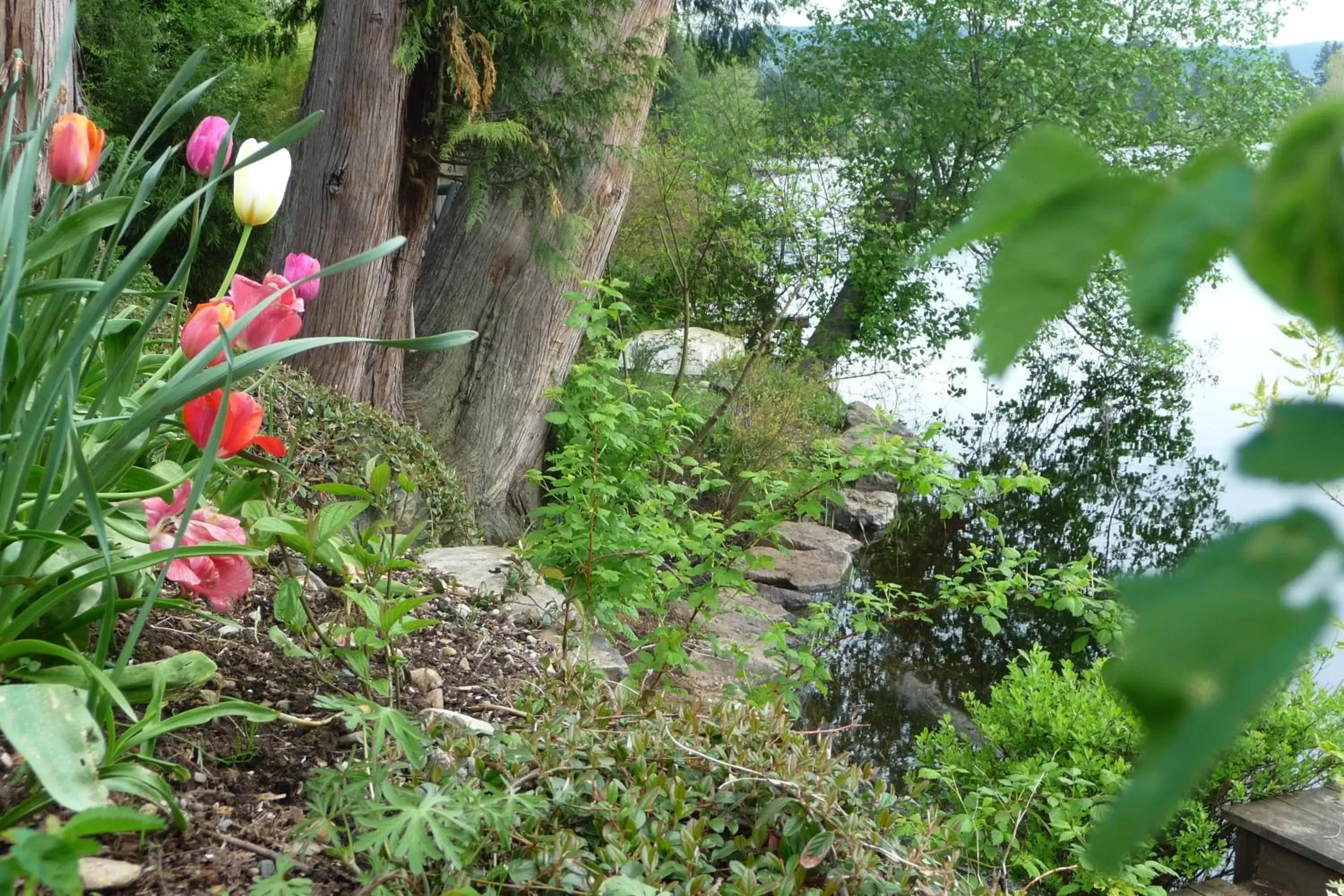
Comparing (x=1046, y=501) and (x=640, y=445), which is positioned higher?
(x=640, y=445)

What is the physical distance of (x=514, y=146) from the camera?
4523 millimetres

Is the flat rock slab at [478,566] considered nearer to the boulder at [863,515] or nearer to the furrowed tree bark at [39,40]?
the furrowed tree bark at [39,40]

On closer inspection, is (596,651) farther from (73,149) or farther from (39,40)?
(39,40)

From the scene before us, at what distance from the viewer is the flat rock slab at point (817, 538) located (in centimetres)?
725

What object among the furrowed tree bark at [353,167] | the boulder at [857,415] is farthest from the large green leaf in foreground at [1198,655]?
the boulder at [857,415]

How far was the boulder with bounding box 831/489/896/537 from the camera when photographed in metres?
8.05

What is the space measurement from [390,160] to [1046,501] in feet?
22.0

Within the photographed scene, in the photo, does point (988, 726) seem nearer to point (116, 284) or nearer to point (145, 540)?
point (145, 540)

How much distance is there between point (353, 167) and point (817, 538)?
14.0 ft

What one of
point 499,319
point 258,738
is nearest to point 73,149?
point 258,738

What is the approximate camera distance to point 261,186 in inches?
57.4

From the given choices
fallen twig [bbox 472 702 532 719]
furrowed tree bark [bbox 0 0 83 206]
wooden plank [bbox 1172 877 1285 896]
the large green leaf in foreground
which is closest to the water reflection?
wooden plank [bbox 1172 877 1285 896]

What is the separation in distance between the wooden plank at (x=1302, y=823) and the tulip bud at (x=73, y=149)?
A: 12.8 feet

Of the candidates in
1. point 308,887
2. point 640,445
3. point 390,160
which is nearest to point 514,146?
point 390,160
